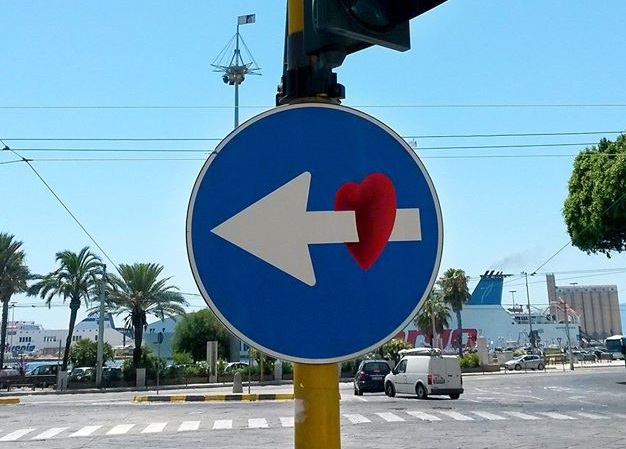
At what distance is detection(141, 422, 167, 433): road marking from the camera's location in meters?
15.1

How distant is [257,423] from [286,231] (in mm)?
15469

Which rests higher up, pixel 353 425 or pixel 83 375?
pixel 83 375

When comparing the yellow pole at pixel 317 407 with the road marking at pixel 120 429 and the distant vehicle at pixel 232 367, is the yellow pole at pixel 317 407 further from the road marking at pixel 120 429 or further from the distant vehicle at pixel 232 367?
the distant vehicle at pixel 232 367

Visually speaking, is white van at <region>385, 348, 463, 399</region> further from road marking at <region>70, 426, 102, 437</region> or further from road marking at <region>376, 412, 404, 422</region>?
road marking at <region>70, 426, 102, 437</region>

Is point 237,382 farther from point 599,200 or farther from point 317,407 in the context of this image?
point 317,407

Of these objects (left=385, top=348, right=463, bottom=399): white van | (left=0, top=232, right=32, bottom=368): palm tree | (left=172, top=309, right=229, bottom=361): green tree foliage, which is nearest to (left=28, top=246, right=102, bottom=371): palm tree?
(left=0, top=232, right=32, bottom=368): palm tree

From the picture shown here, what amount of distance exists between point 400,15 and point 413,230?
66 cm

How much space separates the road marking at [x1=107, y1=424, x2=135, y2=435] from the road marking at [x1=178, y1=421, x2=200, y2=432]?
3.88 ft

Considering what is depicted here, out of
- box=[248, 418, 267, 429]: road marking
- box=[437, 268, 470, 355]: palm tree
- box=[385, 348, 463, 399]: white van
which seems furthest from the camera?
box=[437, 268, 470, 355]: palm tree

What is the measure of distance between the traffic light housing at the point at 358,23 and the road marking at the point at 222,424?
14539 mm

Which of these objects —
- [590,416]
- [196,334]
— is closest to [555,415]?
[590,416]

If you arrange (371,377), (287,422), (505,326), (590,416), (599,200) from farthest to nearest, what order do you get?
(505,326), (599,200), (371,377), (590,416), (287,422)

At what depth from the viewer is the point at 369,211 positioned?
1948 millimetres

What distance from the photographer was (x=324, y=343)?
6.04 feet
